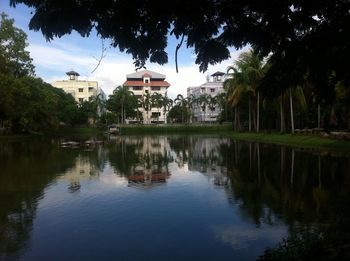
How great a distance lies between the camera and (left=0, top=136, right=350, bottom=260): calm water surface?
9234mm

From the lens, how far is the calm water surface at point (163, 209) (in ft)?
30.3

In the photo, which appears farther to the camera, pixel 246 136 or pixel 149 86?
pixel 149 86

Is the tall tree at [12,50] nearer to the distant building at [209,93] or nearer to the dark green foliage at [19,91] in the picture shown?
the dark green foliage at [19,91]

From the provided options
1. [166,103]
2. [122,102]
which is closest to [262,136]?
[122,102]

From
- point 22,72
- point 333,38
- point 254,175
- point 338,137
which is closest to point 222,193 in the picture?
point 254,175

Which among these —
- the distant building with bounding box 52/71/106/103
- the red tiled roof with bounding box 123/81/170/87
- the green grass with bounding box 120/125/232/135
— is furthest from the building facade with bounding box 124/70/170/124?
the green grass with bounding box 120/125/232/135

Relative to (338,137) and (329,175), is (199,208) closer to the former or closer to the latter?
(329,175)

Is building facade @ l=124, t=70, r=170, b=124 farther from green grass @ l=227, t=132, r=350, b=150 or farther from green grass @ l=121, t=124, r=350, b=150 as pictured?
green grass @ l=227, t=132, r=350, b=150

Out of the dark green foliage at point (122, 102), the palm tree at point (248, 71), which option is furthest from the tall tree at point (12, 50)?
the dark green foliage at point (122, 102)

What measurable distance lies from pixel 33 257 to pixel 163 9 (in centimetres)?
571

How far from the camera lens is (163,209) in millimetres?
12930

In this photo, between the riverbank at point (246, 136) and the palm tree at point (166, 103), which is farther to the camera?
the palm tree at point (166, 103)

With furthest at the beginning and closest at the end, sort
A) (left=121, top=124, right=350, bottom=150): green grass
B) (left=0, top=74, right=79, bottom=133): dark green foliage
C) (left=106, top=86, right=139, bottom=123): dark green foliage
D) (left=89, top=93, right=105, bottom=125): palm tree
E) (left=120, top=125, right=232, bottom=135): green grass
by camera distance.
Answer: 1. (left=89, top=93, right=105, bottom=125): palm tree
2. (left=106, top=86, right=139, bottom=123): dark green foliage
3. (left=120, top=125, right=232, bottom=135): green grass
4. (left=0, top=74, right=79, bottom=133): dark green foliage
5. (left=121, top=124, right=350, bottom=150): green grass

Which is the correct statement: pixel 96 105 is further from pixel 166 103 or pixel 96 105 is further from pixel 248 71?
pixel 248 71
